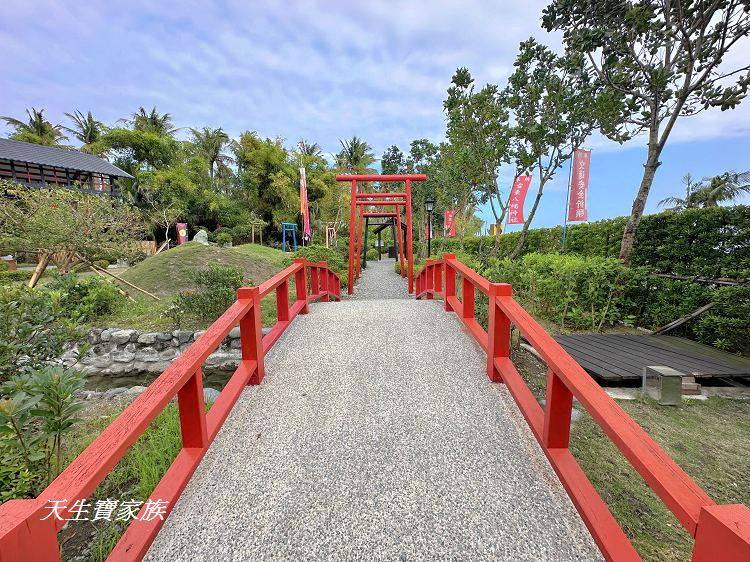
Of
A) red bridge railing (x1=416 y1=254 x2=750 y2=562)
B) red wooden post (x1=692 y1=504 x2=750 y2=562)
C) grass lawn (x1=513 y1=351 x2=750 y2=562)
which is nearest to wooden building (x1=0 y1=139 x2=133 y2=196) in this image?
red bridge railing (x1=416 y1=254 x2=750 y2=562)

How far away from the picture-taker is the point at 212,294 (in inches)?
250

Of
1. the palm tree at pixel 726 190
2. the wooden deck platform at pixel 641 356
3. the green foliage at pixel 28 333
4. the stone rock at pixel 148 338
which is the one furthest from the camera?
the palm tree at pixel 726 190

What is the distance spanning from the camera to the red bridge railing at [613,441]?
959 mm

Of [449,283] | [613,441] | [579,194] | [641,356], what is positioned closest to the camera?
[613,441]

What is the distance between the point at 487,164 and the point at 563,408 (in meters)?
8.17

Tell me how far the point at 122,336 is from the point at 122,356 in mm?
359

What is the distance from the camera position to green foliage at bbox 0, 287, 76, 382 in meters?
2.91

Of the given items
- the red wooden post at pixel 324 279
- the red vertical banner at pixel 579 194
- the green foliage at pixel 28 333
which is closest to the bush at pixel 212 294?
the red wooden post at pixel 324 279

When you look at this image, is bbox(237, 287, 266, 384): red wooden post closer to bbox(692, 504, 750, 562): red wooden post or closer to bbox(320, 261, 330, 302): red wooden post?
bbox(692, 504, 750, 562): red wooden post

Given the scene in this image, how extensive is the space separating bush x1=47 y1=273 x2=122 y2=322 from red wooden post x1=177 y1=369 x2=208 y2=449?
562cm

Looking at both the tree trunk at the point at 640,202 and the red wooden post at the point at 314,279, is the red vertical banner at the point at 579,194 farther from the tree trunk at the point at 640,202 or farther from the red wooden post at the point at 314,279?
the red wooden post at the point at 314,279

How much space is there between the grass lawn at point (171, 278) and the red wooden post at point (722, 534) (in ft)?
19.5

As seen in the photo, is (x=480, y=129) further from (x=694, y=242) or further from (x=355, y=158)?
(x=355, y=158)

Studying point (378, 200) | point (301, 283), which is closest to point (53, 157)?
point (378, 200)
